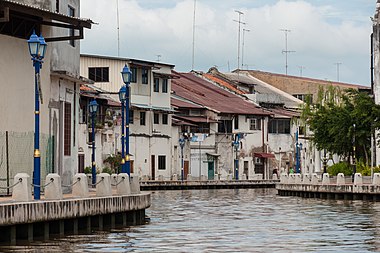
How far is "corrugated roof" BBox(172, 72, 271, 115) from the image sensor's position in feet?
370

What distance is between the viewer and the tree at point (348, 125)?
7631 centimetres

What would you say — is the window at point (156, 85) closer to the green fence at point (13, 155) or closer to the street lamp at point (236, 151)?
the street lamp at point (236, 151)

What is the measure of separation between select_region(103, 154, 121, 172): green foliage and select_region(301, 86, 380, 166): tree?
51.6 feet

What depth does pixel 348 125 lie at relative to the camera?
82.4 meters

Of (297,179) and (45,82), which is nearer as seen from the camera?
(45,82)

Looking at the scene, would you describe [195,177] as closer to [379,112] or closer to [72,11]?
[379,112]

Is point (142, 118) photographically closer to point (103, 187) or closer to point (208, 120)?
point (208, 120)

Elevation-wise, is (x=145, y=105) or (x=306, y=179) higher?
(x=145, y=105)

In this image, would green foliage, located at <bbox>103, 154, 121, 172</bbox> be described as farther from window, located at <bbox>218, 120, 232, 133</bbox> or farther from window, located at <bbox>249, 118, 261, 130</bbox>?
window, located at <bbox>249, 118, 261, 130</bbox>

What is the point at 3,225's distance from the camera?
95.3 ft

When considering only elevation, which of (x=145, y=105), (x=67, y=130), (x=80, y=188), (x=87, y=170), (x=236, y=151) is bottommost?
(x=80, y=188)

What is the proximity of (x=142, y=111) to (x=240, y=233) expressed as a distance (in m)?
62.7

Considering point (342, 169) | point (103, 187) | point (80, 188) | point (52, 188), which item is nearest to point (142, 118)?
point (342, 169)

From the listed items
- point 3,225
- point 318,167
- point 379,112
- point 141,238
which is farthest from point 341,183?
point 318,167
